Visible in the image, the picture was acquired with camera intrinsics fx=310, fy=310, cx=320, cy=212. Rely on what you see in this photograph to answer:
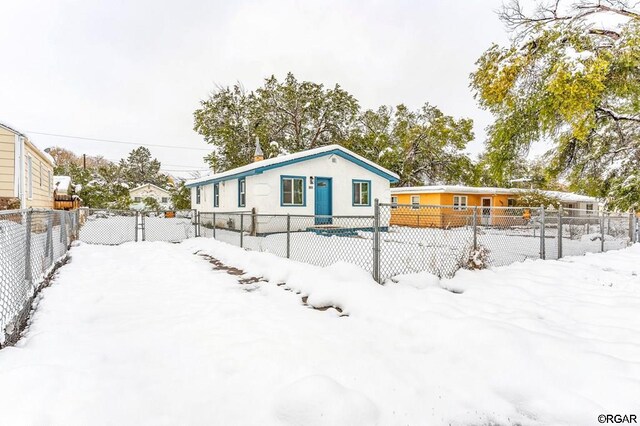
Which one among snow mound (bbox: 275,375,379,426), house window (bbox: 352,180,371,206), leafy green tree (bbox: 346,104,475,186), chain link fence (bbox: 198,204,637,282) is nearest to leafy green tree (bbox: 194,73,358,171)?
leafy green tree (bbox: 346,104,475,186)

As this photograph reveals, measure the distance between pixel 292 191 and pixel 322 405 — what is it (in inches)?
465

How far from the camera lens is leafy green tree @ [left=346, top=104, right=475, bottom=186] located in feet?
79.7

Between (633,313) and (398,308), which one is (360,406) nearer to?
(398,308)

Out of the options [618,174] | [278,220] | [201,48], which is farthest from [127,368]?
[618,174]

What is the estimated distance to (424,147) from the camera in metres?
25.9

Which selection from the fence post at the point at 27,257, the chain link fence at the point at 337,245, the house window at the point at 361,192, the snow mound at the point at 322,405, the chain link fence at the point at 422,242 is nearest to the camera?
the snow mound at the point at 322,405

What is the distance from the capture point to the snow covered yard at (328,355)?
6.42 feet

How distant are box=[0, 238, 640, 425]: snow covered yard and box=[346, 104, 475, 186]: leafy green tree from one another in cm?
2155

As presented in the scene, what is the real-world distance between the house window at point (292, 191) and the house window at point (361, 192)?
2.79m

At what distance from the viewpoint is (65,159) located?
4794 centimetres

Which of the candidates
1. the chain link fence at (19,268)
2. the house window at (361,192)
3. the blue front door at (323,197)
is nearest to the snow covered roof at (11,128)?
the chain link fence at (19,268)

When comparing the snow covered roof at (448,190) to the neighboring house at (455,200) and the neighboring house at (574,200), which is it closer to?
the neighboring house at (455,200)

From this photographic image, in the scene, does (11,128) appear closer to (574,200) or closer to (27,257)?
(27,257)

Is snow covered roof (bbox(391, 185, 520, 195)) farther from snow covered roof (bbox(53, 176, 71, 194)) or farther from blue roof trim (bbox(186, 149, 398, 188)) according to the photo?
snow covered roof (bbox(53, 176, 71, 194))
